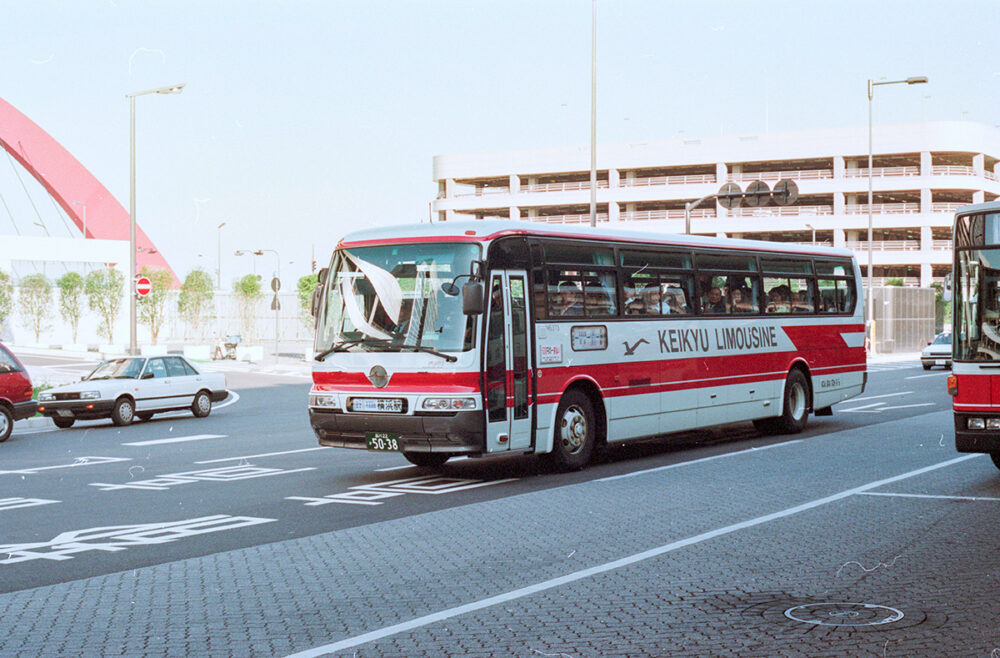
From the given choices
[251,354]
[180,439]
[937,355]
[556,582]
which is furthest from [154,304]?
[556,582]

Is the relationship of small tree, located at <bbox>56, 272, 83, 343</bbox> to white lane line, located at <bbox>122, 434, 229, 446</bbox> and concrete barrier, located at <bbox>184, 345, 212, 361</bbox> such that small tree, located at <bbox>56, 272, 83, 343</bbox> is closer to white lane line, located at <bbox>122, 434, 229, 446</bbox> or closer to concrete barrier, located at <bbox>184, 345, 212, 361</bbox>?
concrete barrier, located at <bbox>184, 345, 212, 361</bbox>

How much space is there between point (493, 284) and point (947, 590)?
21.7 ft

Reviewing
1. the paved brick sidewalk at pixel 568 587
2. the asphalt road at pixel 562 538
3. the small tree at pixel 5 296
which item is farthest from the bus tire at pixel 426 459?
the small tree at pixel 5 296

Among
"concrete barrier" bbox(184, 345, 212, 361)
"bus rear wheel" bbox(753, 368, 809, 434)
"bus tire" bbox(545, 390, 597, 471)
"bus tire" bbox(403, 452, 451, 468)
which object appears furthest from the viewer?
"concrete barrier" bbox(184, 345, 212, 361)

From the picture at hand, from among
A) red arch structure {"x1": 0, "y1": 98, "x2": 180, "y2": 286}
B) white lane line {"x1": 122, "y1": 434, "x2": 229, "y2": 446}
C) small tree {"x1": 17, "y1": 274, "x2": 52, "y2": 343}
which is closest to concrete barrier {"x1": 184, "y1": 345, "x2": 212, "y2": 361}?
small tree {"x1": 17, "y1": 274, "x2": 52, "y2": 343}

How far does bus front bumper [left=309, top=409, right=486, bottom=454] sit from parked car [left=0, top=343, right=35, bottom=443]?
355 inches

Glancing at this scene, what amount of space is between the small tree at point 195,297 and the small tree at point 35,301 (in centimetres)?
760

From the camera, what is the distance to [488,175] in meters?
101

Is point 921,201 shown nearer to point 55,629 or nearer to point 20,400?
point 20,400

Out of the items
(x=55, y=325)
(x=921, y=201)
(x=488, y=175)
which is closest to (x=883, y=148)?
(x=921, y=201)

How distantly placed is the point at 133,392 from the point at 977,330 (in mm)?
16471

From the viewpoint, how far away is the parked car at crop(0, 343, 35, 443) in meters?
19.3

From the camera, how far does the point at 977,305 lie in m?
11.3

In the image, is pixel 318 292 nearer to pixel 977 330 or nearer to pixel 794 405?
pixel 977 330
